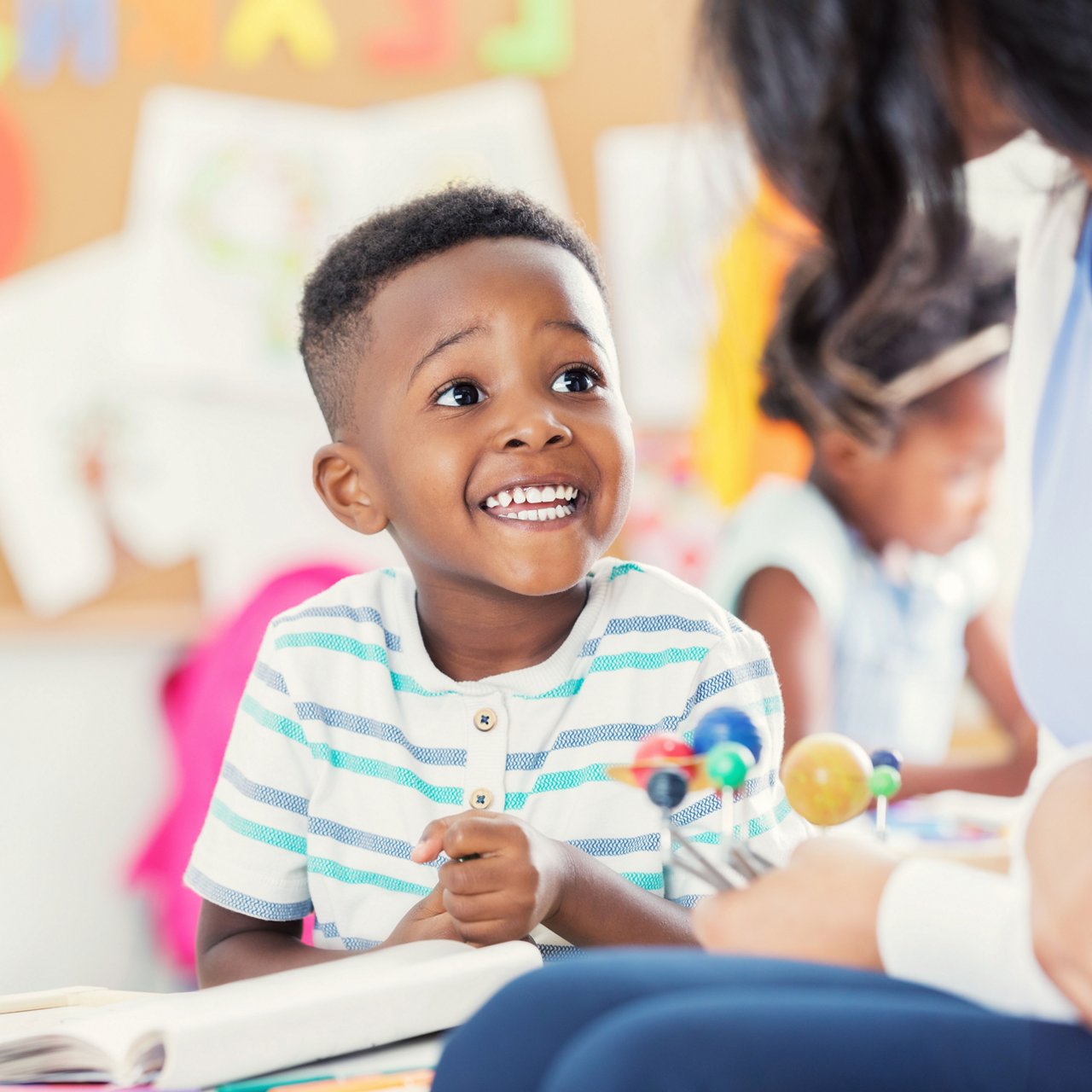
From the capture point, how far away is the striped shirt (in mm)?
831

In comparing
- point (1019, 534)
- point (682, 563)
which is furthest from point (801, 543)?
point (1019, 534)

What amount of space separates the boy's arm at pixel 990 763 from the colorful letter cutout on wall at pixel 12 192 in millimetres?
1419

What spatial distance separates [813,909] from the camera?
0.49 meters

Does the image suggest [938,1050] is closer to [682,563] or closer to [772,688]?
[772,688]

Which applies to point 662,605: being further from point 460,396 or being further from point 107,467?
point 107,467

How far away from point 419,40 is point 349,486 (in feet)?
4.26

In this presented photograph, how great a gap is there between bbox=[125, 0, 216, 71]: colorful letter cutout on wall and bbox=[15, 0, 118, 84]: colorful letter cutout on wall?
1.2 inches

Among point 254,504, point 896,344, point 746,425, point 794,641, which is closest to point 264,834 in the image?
point 794,641

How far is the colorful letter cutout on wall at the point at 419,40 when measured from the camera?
2.06m

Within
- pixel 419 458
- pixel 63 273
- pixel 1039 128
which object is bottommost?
pixel 419 458

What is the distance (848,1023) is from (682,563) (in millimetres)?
1654

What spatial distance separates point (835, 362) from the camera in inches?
32.7

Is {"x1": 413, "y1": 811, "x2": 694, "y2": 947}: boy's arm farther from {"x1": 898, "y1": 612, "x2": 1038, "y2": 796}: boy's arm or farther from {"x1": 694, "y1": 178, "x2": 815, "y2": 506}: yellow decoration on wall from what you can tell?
{"x1": 694, "y1": 178, "x2": 815, "y2": 506}: yellow decoration on wall

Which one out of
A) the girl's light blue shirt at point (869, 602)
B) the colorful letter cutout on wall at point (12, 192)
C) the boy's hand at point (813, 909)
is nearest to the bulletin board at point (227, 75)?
the colorful letter cutout on wall at point (12, 192)
